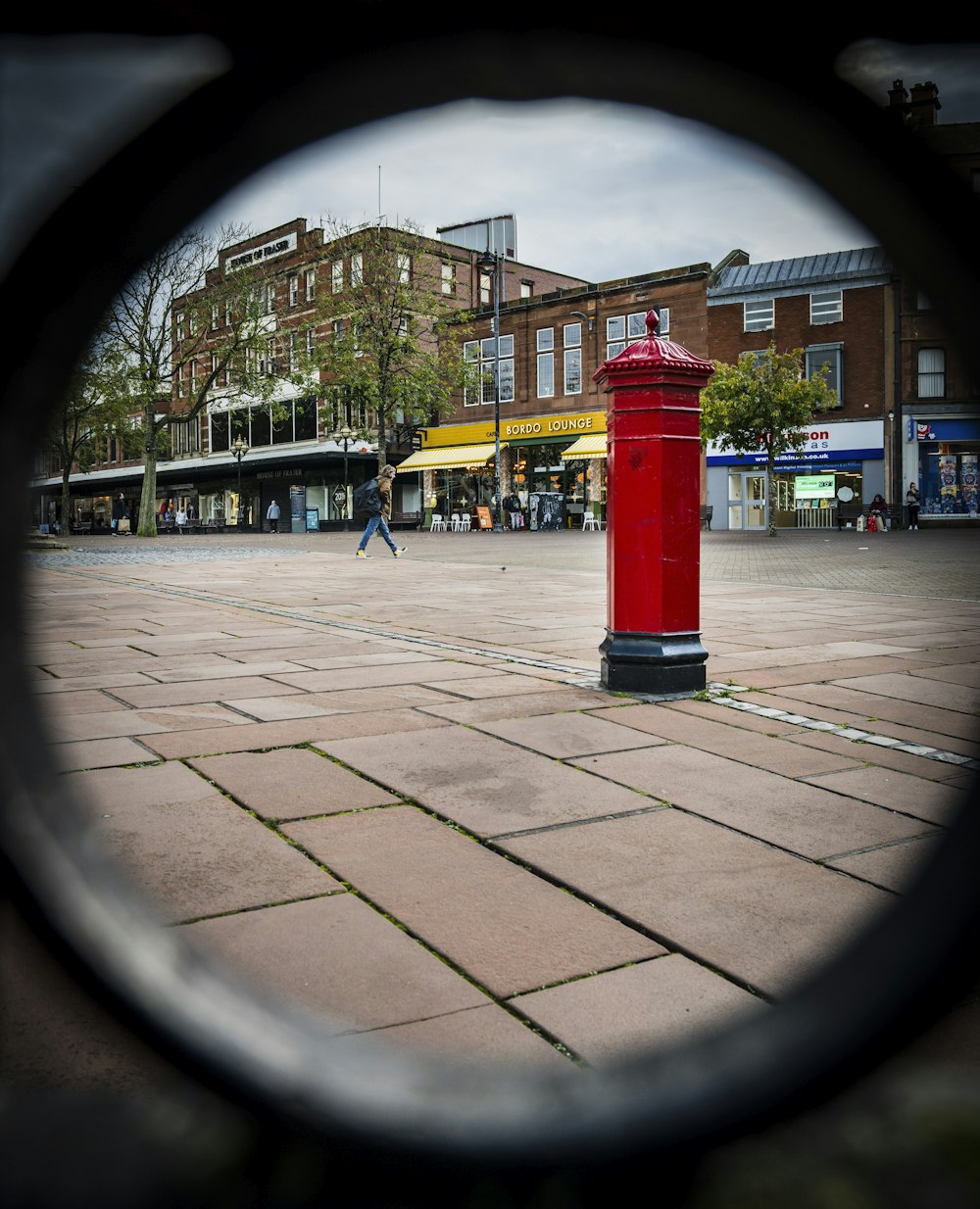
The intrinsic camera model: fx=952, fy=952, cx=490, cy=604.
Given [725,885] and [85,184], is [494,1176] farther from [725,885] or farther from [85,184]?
Answer: [725,885]

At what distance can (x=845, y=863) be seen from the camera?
2234 mm

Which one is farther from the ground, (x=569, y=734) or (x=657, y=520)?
(x=657, y=520)

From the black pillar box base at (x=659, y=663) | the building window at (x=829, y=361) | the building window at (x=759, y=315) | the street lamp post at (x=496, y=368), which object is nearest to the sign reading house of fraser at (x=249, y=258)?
the black pillar box base at (x=659, y=663)

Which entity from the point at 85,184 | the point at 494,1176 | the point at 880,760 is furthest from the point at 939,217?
the point at 880,760

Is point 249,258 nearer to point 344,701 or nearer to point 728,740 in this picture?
point 728,740

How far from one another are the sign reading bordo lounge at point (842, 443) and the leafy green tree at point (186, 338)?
14.4 m

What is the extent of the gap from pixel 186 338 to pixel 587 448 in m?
25.0

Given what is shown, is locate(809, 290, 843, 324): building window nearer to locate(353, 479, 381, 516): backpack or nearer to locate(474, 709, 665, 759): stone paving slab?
locate(353, 479, 381, 516): backpack

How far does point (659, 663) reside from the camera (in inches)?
165

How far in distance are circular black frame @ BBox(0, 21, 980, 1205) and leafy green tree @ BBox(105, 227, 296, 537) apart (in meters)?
0.10

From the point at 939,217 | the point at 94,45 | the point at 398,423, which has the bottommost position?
the point at 939,217

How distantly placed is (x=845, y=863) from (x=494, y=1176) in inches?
59.1

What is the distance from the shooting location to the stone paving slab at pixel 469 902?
1780 millimetres

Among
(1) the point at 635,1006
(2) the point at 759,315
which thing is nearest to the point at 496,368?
(2) the point at 759,315
